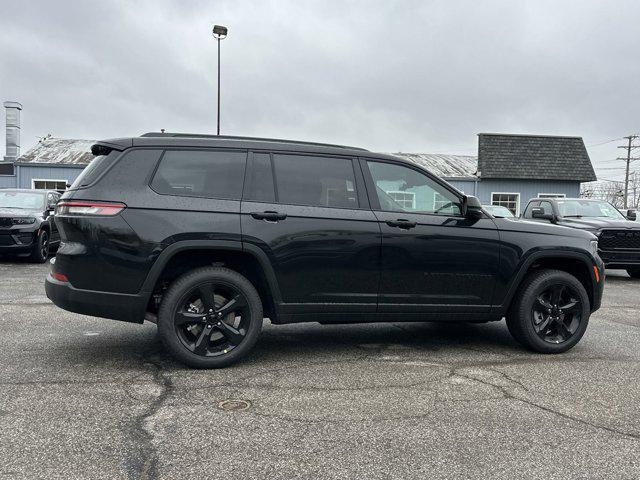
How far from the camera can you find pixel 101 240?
13.3ft

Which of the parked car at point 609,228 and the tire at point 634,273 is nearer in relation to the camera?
the parked car at point 609,228

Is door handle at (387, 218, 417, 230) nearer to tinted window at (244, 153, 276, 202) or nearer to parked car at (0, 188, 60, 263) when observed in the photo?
tinted window at (244, 153, 276, 202)

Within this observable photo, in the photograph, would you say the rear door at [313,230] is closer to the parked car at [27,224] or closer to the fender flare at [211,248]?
the fender flare at [211,248]

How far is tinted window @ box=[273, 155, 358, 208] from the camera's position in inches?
177

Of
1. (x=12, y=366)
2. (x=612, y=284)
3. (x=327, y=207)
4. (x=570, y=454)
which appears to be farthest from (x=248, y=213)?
(x=612, y=284)

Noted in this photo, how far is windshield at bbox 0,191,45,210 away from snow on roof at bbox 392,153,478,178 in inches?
692

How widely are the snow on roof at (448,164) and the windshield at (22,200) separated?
1758cm

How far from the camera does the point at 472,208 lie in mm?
4797

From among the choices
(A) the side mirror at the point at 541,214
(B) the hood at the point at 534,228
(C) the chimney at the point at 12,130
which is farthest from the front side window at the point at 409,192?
(C) the chimney at the point at 12,130

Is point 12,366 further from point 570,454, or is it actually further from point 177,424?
point 570,454

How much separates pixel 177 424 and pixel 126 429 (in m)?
0.28

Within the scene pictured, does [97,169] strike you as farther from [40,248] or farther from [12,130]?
[12,130]

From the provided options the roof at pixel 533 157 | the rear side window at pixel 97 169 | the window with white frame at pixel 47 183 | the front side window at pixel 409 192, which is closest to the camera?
the rear side window at pixel 97 169

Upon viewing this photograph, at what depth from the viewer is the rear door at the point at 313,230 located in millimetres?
4336
